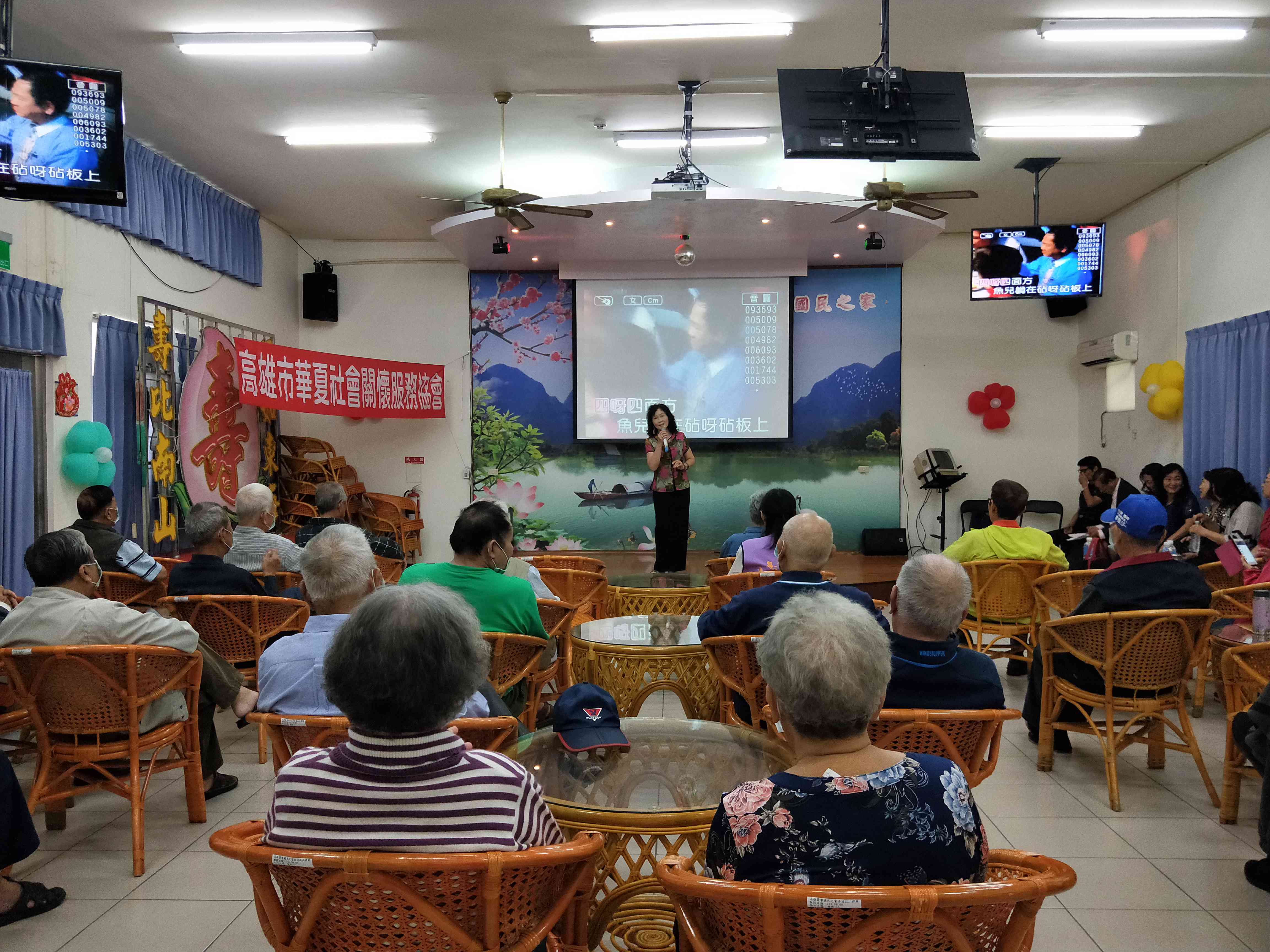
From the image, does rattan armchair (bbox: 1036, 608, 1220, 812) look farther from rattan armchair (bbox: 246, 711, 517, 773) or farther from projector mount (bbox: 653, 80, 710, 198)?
projector mount (bbox: 653, 80, 710, 198)

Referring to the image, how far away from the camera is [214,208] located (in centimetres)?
802

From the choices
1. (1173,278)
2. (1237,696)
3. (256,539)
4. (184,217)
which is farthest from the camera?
(1173,278)

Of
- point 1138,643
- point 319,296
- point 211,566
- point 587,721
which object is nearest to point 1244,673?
point 1138,643

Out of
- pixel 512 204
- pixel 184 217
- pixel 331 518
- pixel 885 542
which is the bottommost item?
pixel 885 542

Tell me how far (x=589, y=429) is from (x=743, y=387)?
1.70 metres

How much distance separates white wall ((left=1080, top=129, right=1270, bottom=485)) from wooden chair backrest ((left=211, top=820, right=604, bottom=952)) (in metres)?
7.05

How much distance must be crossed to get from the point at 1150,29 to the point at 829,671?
5204 mm

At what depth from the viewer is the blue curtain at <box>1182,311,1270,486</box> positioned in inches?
260

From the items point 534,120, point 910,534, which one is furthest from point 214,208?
point 910,534

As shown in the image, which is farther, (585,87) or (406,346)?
(406,346)

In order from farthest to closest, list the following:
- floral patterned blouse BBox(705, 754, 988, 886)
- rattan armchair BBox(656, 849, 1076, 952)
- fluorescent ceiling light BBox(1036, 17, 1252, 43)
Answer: fluorescent ceiling light BBox(1036, 17, 1252, 43), floral patterned blouse BBox(705, 754, 988, 886), rattan armchair BBox(656, 849, 1076, 952)

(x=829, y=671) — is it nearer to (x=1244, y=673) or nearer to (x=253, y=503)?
(x=1244, y=673)

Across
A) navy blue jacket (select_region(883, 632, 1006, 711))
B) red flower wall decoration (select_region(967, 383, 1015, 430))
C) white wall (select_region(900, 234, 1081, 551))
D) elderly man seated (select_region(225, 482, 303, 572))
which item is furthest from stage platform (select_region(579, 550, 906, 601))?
navy blue jacket (select_region(883, 632, 1006, 711))

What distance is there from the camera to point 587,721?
2178 mm
